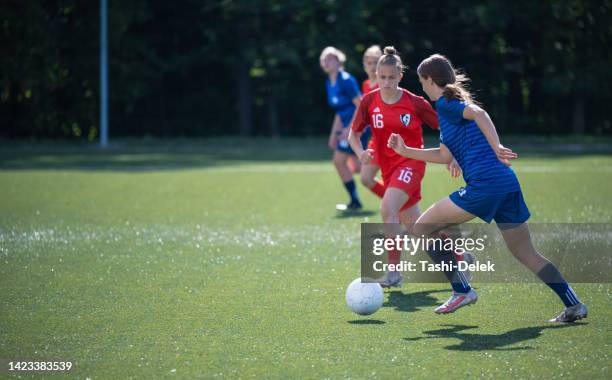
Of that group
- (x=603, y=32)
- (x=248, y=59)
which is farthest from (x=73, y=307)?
(x=603, y=32)

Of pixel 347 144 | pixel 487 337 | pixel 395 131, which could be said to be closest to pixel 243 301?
pixel 395 131

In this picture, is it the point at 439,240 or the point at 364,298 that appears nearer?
the point at 364,298

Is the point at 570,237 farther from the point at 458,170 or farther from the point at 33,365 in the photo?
the point at 33,365

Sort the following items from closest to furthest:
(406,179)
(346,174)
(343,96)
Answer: (406,179) → (343,96) → (346,174)

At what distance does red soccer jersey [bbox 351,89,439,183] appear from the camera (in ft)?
27.2

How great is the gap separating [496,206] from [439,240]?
65 cm

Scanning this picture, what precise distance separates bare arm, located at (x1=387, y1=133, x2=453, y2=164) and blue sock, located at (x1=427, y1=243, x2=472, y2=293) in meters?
0.71

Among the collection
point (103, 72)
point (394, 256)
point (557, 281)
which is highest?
point (103, 72)

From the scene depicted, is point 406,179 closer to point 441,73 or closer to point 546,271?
point 441,73

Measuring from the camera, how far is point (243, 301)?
7.73 metres

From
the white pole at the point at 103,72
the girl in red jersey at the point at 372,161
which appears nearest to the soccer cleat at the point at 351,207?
the girl in red jersey at the point at 372,161

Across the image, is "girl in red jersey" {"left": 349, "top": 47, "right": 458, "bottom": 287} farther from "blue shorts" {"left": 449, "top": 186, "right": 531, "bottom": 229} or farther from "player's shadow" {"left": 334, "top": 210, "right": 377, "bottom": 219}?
"player's shadow" {"left": 334, "top": 210, "right": 377, "bottom": 219}

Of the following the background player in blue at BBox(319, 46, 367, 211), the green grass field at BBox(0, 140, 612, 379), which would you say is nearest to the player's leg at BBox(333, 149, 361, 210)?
the background player in blue at BBox(319, 46, 367, 211)

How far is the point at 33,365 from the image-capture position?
18.8ft
